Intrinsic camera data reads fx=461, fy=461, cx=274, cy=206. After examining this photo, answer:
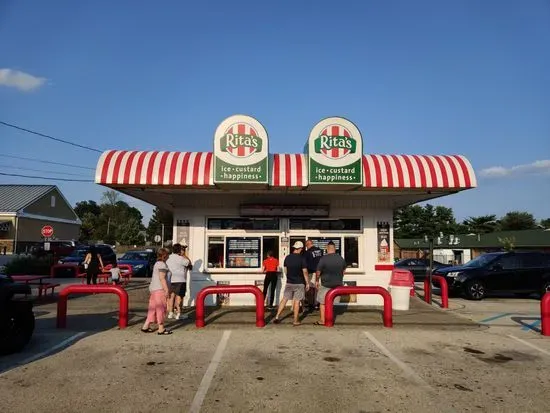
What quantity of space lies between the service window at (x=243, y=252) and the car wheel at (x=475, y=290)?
7.81m

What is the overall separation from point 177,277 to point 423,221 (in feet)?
221

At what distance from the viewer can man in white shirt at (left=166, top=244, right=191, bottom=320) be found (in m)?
9.85

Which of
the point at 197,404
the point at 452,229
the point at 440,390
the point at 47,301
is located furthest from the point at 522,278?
the point at 452,229

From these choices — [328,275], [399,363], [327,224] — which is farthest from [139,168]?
[399,363]

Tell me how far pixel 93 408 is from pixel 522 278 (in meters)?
15.2

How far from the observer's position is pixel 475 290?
15.7 metres

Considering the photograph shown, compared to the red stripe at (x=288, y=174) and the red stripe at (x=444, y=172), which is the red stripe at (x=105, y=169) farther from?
the red stripe at (x=444, y=172)

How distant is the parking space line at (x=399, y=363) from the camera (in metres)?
5.78

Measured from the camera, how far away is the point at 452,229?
7181cm

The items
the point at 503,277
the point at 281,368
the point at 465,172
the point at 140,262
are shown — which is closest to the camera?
the point at 281,368

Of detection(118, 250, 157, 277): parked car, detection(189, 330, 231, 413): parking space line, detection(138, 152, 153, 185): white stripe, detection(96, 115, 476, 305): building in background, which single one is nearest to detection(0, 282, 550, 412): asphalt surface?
detection(189, 330, 231, 413): parking space line

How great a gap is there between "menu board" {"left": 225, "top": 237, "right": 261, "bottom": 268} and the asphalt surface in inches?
105

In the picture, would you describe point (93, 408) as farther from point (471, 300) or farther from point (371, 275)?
point (471, 300)

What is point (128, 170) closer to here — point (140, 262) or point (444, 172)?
point (444, 172)
